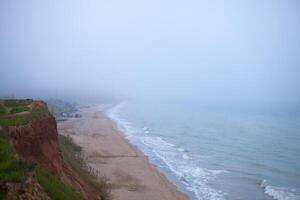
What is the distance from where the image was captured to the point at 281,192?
97.8 feet

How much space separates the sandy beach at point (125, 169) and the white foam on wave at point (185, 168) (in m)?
1.98

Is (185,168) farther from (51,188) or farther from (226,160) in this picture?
(51,188)

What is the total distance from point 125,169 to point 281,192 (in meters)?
14.6

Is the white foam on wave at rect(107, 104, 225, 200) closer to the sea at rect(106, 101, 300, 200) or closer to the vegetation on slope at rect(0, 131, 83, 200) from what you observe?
the sea at rect(106, 101, 300, 200)

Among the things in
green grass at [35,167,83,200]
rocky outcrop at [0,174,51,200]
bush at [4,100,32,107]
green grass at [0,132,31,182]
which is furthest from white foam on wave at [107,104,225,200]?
rocky outcrop at [0,174,51,200]

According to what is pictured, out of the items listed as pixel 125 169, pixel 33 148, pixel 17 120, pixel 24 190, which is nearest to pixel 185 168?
pixel 125 169

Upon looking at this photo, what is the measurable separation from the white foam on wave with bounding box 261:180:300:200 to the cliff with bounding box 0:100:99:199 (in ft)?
50.7

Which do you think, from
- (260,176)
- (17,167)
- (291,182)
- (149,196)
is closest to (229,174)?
(260,176)

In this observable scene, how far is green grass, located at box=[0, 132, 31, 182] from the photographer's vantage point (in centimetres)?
1106

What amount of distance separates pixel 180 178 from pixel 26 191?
2335 centimetres

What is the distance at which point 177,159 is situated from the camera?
4241cm

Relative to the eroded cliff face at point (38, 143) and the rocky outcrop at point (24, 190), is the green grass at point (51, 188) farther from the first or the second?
the eroded cliff face at point (38, 143)

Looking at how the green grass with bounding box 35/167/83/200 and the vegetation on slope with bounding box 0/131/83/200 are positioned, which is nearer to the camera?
the vegetation on slope with bounding box 0/131/83/200

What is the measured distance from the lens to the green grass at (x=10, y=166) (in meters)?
11.1
